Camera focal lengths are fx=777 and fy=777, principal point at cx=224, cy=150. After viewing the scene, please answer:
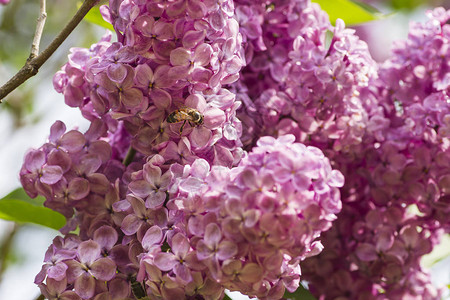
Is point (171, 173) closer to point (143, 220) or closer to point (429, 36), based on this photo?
point (143, 220)

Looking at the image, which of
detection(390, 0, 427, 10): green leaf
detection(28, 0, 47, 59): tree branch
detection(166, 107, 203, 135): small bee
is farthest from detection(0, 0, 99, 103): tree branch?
detection(390, 0, 427, 10): green leaf

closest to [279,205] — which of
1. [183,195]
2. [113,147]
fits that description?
[183,195]

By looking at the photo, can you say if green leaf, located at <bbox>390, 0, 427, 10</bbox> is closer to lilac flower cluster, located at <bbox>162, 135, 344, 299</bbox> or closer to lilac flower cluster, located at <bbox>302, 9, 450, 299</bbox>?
lilac flower cluster, located at <bbox>302, 9, 450, 299</bbox>

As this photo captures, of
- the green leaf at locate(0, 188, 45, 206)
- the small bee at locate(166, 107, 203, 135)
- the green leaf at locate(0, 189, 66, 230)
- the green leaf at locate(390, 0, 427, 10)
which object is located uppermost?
the small bee at locate(166, 107, 203, 135)

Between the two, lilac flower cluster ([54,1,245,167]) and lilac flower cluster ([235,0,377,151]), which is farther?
lilac flower cluster ([235,0,377,151])

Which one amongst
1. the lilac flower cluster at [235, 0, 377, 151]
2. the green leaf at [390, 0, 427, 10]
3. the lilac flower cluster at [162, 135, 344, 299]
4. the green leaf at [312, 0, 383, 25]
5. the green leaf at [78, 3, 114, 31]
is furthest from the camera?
the green leaf at [390, 0, 427, 10]

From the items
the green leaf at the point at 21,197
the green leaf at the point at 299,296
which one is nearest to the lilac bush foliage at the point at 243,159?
the green leaf at the point at 299,296

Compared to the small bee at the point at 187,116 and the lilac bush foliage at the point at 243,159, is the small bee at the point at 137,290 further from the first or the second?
the small bee at the point at 187,116

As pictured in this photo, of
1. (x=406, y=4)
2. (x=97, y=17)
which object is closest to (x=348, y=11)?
(x=97, y=17)
